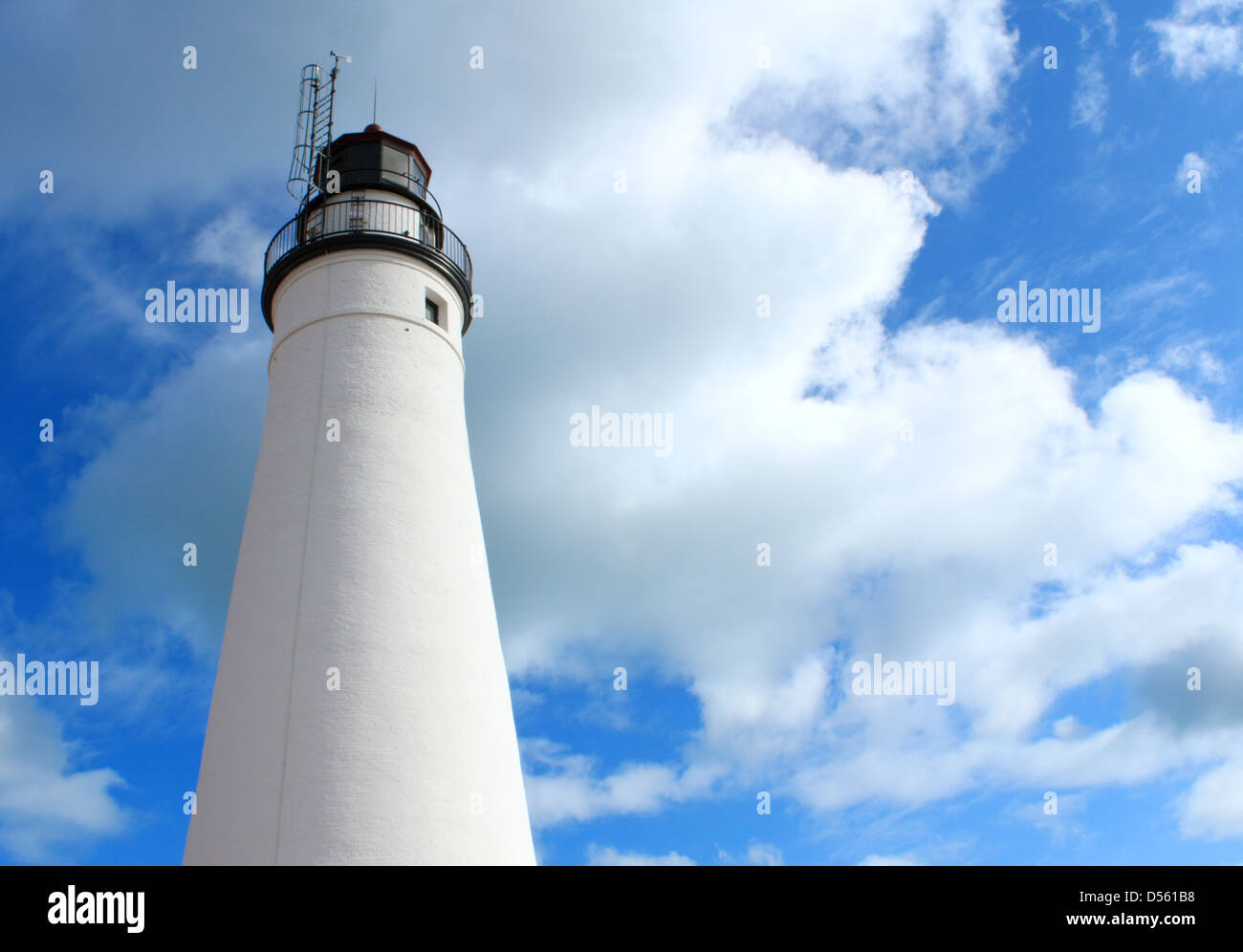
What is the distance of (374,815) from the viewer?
15.2 meters

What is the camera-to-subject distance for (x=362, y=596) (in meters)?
16.8

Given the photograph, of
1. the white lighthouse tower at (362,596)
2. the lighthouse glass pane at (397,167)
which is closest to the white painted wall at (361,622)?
the white lighthouse tower at (362,596)

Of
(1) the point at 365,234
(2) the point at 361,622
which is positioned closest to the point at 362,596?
(2) the point at 361,622

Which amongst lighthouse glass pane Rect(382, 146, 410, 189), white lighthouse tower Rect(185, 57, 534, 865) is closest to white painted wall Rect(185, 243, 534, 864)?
white lighthouse tower Rect(185, 57, 534, 865)

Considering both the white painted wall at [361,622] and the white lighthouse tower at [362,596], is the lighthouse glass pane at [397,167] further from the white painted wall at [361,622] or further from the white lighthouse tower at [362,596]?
the white painted wall at [361,622]

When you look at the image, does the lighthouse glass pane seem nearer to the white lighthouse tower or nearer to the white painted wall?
the white lighthouse tower

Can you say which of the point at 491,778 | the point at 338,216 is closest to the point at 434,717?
the point at 491,778

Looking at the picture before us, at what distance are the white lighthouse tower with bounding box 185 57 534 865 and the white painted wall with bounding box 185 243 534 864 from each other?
3 cm

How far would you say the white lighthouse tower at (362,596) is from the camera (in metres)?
15.4

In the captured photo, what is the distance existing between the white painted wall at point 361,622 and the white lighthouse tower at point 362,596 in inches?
1.3

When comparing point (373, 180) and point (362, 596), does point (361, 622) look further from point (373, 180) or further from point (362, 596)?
point (373, 180)
